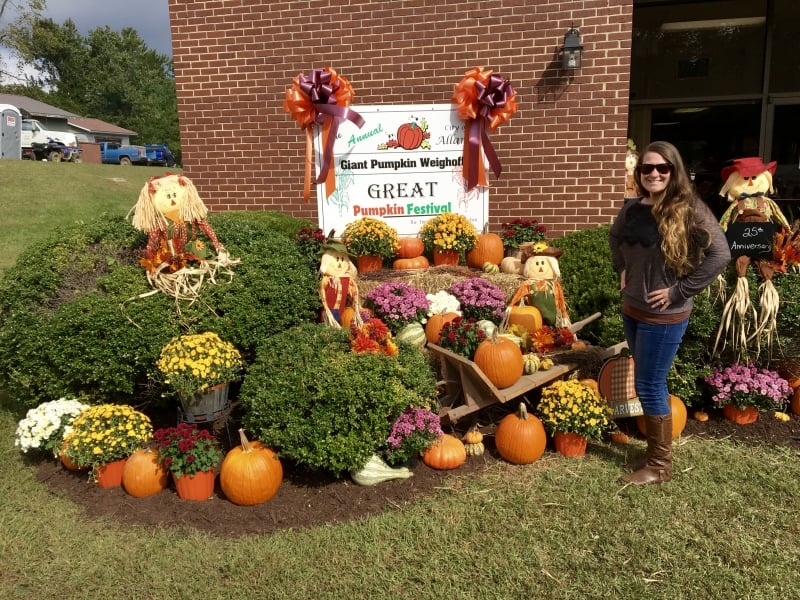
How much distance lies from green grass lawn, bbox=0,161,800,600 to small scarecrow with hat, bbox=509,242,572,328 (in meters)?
1.24

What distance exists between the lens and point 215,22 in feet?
22.8

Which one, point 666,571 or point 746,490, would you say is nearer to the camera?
point 666,571

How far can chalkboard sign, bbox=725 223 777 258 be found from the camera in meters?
3.86

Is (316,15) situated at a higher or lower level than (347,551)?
higher

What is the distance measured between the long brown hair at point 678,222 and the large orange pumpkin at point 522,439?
A: 125 cm

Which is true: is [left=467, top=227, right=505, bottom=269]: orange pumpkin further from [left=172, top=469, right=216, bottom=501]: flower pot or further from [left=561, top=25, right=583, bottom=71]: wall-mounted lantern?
[left=172, top=469, right=216, bottom=501]: flower pot

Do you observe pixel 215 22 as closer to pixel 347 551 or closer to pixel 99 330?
pixel 99 330

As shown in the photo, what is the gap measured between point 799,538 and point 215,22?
291 inches

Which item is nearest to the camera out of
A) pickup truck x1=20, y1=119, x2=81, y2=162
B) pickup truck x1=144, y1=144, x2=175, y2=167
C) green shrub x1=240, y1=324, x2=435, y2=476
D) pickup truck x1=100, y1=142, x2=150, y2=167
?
green shrub x1=240, y1=324, x2=435, y2=476

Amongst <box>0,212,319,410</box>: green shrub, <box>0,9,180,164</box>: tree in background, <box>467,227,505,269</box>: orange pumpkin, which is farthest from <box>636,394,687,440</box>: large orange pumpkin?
<box>0,9,180,164</box>: tree in background

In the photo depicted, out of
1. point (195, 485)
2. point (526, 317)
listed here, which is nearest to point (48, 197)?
point (195, 485)

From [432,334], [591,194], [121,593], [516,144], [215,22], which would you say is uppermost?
[215,22]

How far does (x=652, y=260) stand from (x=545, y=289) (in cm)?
145

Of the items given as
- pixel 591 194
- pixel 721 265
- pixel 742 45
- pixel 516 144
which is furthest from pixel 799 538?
pixel 742 45
